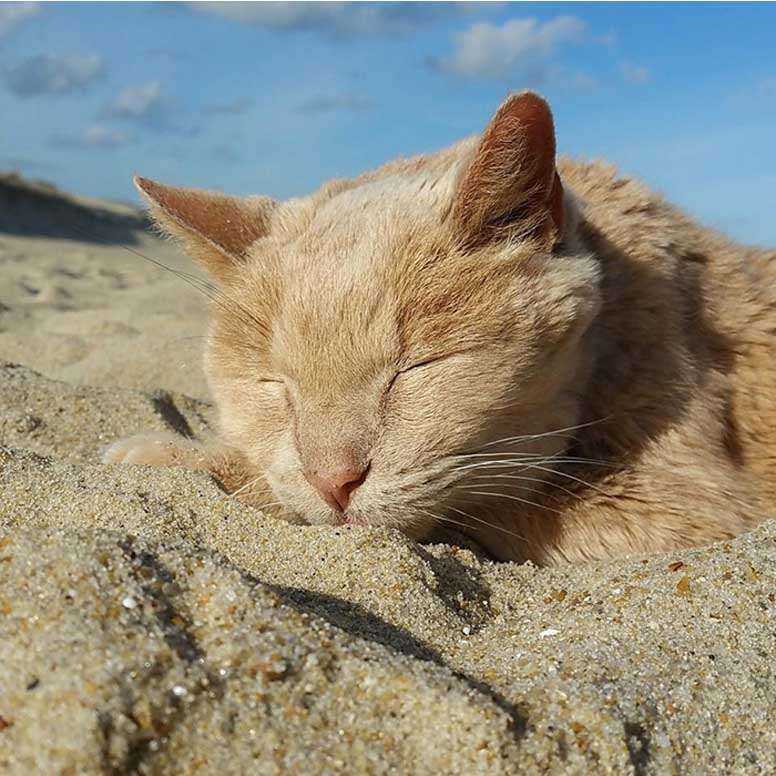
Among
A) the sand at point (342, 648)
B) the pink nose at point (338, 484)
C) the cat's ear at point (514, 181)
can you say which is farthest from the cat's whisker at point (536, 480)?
the cat's ear at point (514, 181)

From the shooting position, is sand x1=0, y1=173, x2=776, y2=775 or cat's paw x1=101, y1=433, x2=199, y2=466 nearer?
sand x1=0, y1=173, x2=776, y2=775

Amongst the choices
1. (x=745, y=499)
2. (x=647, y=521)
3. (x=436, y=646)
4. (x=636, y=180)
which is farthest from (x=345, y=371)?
(x=636, y=180)

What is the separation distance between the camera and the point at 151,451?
277 cm

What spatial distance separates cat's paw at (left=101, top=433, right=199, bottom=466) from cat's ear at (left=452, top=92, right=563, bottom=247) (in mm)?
1129

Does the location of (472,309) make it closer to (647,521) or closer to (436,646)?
(647,521)

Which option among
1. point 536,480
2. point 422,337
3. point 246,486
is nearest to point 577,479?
point 536,480

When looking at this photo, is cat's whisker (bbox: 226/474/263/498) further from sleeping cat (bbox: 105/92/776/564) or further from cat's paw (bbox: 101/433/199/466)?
cat's paw (bbox: 101/433/199/466)

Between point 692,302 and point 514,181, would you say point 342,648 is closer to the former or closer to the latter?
point 514,181

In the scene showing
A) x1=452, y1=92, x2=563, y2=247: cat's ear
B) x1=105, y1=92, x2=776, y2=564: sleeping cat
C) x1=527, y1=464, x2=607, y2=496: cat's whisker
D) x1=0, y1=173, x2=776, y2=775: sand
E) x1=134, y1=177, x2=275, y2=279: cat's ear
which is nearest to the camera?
x1=0, y1=173, x2=776, y2=775: sand

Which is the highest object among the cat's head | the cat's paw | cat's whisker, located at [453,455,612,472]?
the cat's head

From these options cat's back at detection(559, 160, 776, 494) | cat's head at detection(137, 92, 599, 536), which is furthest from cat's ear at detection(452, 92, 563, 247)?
cat's back at detection(559, 160, 776, 494)

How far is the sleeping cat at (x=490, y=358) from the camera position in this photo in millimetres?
2199

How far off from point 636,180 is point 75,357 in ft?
11.5

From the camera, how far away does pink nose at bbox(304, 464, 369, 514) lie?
6.97ft
